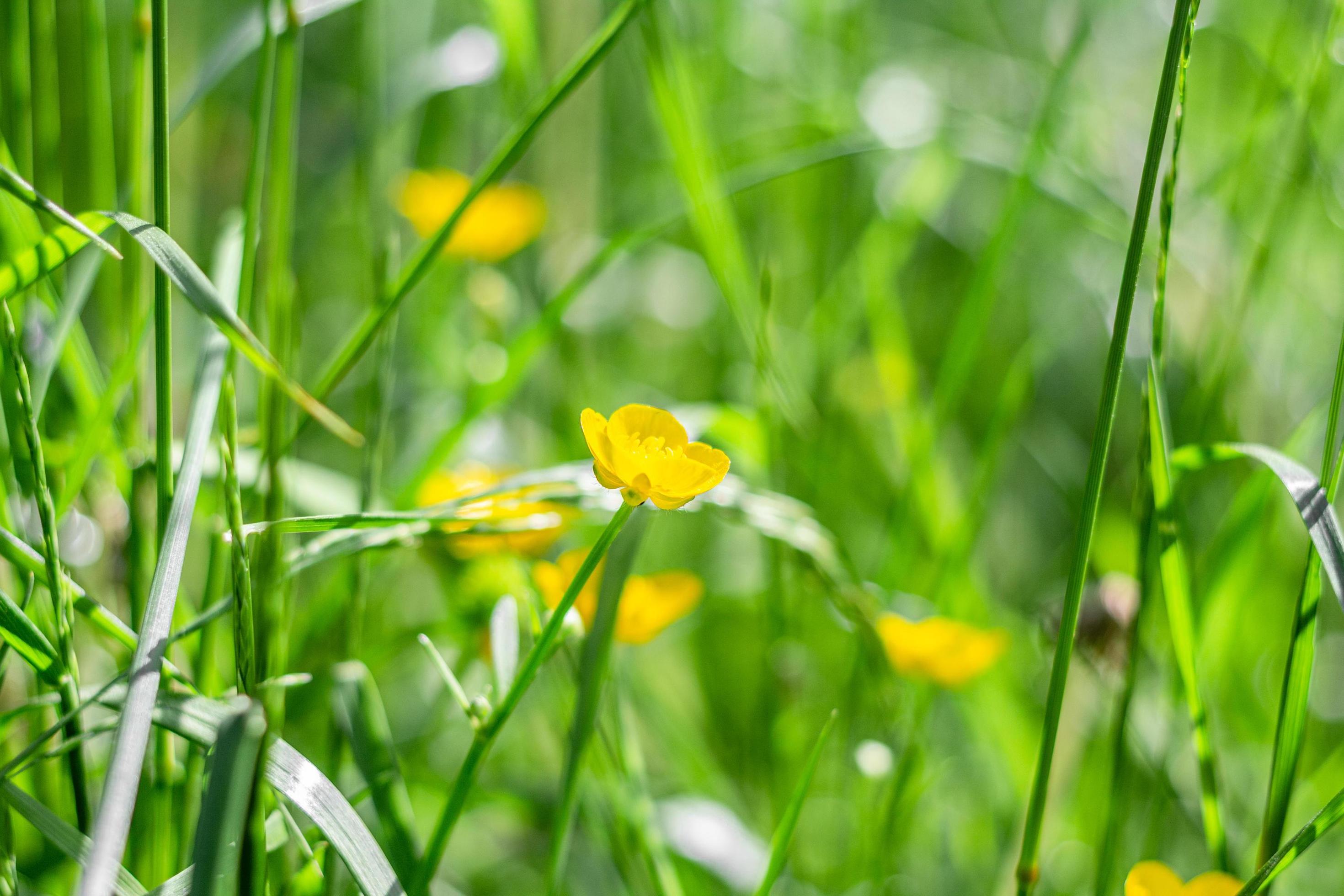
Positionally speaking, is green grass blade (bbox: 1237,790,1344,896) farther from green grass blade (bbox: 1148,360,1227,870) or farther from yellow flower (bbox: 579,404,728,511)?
yellow flower (bbox: 579,404,728,511)

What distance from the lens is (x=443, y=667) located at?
1.17 feet

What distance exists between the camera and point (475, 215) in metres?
0.93

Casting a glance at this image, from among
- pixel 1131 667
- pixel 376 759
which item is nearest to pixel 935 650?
pixel 1131 667

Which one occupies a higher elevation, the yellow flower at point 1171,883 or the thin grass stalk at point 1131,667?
the thin grass stalk at point 1131,667

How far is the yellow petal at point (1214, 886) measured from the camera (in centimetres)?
41

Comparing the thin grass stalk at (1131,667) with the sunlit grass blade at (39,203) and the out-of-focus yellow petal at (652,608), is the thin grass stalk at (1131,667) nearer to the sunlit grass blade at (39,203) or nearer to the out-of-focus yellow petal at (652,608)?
the out-of-focus yellow petal at (652,608)

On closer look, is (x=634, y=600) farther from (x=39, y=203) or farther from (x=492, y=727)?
(x=39, y=203)

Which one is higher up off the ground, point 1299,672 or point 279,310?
point 279,310

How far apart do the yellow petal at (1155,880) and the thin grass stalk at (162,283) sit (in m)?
0.43

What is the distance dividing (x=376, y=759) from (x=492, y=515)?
5.4 inches

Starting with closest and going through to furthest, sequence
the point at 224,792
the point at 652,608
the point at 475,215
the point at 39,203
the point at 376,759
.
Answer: the point at 224,792 → the point at 39,203 → the point at 376,759 → the point at 652,608 → the point at 475,215

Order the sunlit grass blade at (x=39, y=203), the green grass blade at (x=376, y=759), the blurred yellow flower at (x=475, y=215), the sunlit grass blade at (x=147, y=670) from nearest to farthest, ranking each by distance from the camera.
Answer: the sunlit grass blade at (x=147, y=670) → the sunlit grass blade at (x=39, y=203) → the green grass blade at (x=376, y=759) → the blurred yellow flower at (x=475, y=215)

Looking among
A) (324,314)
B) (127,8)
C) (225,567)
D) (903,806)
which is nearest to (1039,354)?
(903,806)

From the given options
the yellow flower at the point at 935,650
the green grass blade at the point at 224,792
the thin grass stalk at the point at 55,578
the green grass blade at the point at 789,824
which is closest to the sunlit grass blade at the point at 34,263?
the thin grass stalk at the point at 55,578
